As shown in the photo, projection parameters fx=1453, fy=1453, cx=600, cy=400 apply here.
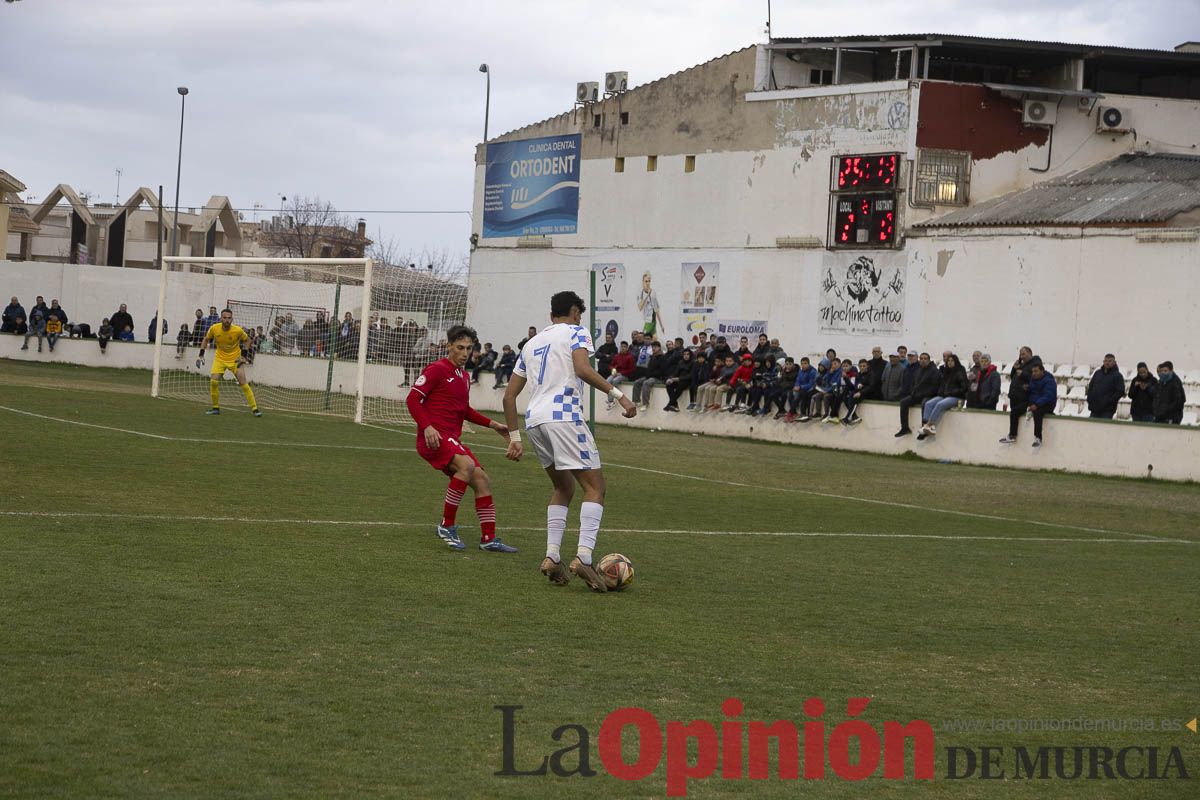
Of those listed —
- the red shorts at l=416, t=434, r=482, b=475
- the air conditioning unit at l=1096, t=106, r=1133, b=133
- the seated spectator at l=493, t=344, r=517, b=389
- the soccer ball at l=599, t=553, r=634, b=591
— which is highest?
the air conditioning unit at l=1096, t=106, r=1133, b=133

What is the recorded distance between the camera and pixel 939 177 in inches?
1441

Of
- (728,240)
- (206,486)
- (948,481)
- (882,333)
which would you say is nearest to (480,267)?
(728,240)

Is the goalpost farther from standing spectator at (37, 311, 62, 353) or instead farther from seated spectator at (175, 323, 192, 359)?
standing spectator at (37, 311, 62, 353)

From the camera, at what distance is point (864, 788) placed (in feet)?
17.7

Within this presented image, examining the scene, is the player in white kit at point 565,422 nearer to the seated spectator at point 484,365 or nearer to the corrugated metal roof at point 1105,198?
the corrugated metal roof at point 1105,198

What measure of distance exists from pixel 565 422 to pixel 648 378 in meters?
23.2

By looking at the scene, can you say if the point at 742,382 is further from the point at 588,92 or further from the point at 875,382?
the point at 588,92

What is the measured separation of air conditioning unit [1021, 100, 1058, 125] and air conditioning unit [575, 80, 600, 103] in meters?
14.7

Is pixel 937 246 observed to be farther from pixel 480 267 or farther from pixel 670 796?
pixel 670 796

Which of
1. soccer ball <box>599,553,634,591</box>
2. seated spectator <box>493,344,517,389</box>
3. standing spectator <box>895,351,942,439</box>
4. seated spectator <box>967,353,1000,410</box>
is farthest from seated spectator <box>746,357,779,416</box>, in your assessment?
soccer ball <box>599,553,634,591</box>

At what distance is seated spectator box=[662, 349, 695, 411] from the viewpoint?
31844 millimetres

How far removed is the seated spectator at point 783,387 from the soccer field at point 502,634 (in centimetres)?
1324

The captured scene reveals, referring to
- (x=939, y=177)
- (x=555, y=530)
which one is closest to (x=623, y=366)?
(x=939, y=177)

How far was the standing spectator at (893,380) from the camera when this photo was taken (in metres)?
28.5
